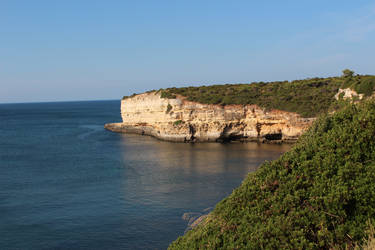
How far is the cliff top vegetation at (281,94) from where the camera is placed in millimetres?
48594

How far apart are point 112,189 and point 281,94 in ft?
116

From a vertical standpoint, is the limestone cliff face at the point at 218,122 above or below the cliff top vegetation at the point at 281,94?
below

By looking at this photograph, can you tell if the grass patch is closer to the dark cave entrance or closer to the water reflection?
the dark cave entrance

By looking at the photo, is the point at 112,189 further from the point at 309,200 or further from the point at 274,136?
the point at 274,136

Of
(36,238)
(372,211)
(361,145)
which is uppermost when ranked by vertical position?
(361,145)

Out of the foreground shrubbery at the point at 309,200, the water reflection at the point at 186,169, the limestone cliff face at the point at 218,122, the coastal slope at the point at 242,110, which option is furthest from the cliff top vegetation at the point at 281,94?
the foreground shrubbery at the point at 309,200

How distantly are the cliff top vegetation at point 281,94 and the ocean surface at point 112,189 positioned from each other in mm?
7682

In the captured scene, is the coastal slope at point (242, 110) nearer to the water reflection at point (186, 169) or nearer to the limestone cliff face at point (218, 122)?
the limestone cliff face at point (218, 122)

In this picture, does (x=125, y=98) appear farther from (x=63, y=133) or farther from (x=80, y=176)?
(x=80, y=176)

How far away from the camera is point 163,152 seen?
44.7 metres

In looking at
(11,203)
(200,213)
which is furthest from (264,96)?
(11,203)

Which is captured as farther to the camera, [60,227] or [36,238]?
[60,227]

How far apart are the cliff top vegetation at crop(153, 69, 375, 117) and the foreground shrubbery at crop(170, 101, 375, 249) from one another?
3730 cm

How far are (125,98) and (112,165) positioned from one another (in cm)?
3535
